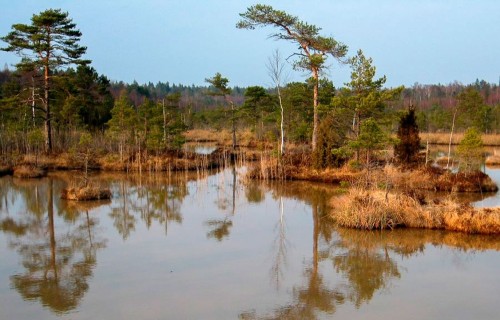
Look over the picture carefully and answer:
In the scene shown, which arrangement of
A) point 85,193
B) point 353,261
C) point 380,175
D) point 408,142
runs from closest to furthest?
point 353,261 → point 380,175 → point 85,193 → point 408,142

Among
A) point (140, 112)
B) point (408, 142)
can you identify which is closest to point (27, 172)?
point (140, 112)

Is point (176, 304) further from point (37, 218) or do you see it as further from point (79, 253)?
point (37, 218)

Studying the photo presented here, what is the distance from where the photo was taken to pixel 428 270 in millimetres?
9664

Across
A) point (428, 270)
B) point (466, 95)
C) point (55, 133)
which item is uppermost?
point (466, 95)

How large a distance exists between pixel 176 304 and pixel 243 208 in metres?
8.36

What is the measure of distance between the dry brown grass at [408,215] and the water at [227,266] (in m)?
0.33

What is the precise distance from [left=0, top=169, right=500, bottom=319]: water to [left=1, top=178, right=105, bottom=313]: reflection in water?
0.03 meters

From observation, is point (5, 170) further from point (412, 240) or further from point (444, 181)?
point (412, 240)

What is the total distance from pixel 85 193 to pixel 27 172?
780 centimetres

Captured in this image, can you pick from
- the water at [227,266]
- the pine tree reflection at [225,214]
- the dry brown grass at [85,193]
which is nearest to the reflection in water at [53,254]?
the water at [227,266]

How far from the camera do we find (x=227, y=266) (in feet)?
31.9

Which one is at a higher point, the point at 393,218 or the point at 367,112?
the point at 367,112

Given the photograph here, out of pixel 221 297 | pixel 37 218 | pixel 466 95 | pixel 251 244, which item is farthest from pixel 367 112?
pixel 466 95

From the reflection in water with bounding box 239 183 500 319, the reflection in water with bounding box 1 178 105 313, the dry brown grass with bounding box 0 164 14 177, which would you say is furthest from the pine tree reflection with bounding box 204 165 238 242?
the dry brown grass with bounding box 0 164 14 177
